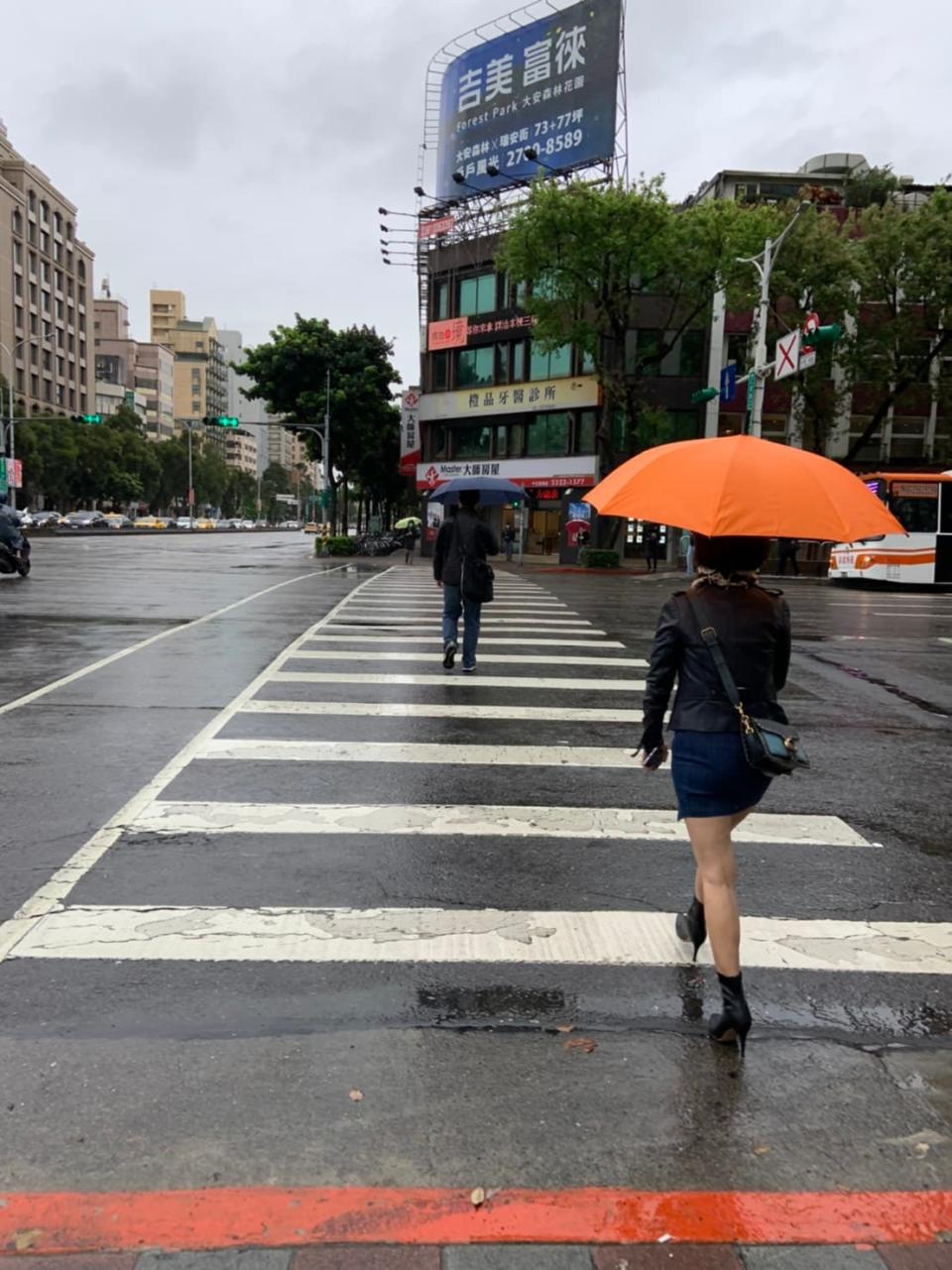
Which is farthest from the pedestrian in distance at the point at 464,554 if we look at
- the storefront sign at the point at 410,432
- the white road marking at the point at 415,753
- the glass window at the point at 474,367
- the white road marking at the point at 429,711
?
the storefront sign at the point at 410,432

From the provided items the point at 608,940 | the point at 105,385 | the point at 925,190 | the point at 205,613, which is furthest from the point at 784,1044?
the point at 105,385

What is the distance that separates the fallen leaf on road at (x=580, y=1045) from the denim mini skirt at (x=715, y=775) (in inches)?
32.0

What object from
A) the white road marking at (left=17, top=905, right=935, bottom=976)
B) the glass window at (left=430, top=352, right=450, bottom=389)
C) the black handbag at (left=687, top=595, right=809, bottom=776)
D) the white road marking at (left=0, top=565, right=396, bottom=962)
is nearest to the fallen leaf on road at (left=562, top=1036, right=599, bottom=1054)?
the white road marking at (left=17, top=905, right=935, bottom=976)

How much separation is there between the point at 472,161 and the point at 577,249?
1571cm

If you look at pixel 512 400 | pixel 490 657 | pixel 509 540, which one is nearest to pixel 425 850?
pixel 490 657

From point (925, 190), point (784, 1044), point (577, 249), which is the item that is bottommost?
point (784, 1044)

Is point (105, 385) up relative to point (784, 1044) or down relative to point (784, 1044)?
up

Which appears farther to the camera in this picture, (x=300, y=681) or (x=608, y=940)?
(x=300, y=681)

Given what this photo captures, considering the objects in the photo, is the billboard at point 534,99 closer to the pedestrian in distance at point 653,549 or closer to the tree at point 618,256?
the tree at point 618,256

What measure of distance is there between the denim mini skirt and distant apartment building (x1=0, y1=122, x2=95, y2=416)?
3478 inches

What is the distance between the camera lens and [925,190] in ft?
140

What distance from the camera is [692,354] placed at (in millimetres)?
40219

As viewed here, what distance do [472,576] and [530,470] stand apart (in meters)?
34.2

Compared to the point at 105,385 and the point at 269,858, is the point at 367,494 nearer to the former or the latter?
the point at 105,385
